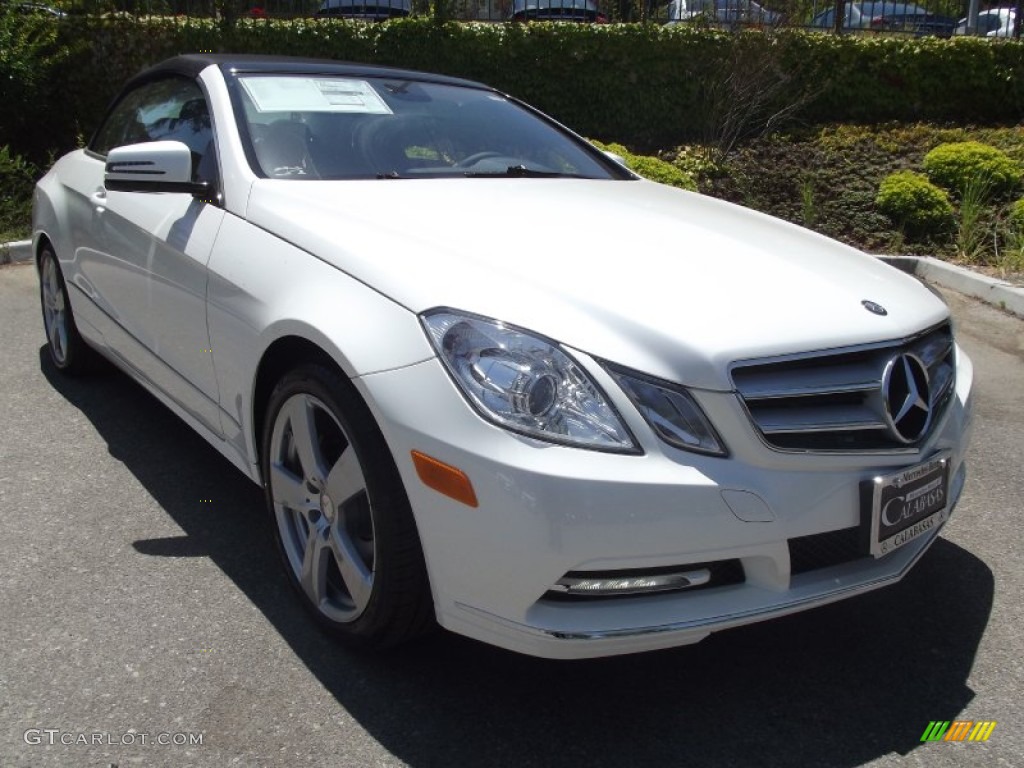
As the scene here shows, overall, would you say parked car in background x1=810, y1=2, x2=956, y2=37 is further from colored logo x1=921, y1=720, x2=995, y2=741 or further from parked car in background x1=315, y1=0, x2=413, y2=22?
colored logo x1=921, y1=720, x2=995, y2=741

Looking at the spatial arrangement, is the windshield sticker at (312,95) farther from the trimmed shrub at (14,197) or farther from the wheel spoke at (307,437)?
the trimmed shrub at (14,197)

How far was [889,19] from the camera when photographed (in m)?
11.3

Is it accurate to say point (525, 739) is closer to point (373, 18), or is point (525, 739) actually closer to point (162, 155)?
point (162, 155)

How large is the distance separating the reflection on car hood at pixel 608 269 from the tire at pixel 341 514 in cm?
34

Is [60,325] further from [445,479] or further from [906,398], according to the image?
[906,398]

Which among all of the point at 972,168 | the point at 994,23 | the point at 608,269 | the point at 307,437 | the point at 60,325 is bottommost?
the point at 60,325

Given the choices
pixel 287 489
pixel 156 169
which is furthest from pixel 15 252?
pixel 287 489

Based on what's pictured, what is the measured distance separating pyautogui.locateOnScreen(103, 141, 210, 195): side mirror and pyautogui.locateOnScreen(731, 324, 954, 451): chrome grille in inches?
76.2

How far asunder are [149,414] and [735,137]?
22.4ft

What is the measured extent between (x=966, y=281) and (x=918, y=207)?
50.0 inches

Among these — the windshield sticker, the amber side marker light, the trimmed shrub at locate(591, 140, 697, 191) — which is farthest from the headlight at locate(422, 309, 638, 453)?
the trimmed shrub at locate(591, 140, 697, 191)

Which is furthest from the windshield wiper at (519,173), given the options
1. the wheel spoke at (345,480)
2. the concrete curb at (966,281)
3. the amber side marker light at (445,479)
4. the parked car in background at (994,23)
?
the parked car in background at (994,23)

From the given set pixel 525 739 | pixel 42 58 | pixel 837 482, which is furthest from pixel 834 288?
pixel 42 58

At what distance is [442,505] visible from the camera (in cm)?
230
